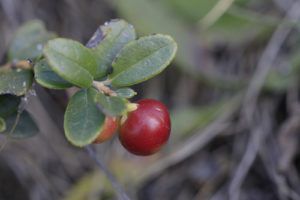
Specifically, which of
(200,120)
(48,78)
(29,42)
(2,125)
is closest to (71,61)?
(48,78)

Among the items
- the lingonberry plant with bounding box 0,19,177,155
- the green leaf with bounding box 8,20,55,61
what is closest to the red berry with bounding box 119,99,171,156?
the lingonberry plant with bounding box 0,19,177,155

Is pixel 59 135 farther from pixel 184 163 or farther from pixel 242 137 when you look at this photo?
pixel 242 137

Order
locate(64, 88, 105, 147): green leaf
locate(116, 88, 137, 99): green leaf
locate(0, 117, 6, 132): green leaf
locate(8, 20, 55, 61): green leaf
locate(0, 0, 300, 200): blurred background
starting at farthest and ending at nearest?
1. locate(0, 0, 300, 200): blurred background
2. locate(8, 20, 55, 61): green leaf
3. locate(0, 117, 6, 132): green leaf
4. locate(116, 88, 137, 99): green leaf
5. locate(64, 88, 105, 147): green leaf

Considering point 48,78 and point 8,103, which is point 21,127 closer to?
point 8,103

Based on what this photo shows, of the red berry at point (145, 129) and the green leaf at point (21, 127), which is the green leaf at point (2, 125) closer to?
the green leaf at point (21, 127)

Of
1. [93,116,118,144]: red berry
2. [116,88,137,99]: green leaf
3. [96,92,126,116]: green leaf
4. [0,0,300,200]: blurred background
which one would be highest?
[96,92,126,116]: green leaf

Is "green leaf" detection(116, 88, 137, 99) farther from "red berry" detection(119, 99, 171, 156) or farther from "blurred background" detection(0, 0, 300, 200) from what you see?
"blurred background" detection(0, 0, 300, 200)
